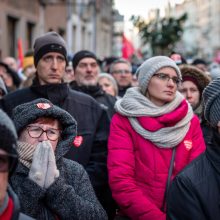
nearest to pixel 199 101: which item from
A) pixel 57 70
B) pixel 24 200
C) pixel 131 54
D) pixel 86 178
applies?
pixel 57 70

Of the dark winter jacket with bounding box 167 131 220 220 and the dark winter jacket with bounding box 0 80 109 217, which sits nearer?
the dark winter jacket with bounding box 167 131 220 220

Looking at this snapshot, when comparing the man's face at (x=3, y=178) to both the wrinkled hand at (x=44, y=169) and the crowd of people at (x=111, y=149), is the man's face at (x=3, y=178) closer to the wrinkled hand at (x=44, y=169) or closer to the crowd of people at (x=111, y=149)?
the crowd of people at (x=111, y=149)

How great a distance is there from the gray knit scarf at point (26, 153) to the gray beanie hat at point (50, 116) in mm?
144

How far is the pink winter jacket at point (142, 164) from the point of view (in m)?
3.97

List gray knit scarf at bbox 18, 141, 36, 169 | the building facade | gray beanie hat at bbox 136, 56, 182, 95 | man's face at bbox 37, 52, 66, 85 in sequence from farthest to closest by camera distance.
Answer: the building facade, man's face at bbox 37, 52, 66, 85, gray beanie hat at bbox 136, 56, 182, 95, gray knit scarf at bbox 18, 141, 36, 169

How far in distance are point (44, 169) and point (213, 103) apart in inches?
37.4

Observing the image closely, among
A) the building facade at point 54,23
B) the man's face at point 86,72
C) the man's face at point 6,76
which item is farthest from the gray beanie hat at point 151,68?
the building facade at point 54,23

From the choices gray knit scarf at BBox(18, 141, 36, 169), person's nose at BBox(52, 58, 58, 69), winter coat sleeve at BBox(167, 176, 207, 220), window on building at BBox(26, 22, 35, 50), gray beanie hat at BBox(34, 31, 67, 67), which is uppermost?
gray beanie hat at BBox(34, 31, 67, 67)

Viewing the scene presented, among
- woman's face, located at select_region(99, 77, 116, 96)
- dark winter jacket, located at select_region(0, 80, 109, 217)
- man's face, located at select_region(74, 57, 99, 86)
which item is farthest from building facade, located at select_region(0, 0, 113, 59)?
dark winter jacket, located at select_region(0, 80, 109, 217)

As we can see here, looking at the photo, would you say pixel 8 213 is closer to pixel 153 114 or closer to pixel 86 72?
pixel 153 114

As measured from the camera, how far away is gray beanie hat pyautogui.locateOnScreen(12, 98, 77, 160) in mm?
3430

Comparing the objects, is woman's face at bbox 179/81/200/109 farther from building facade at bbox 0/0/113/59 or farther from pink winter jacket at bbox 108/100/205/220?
building facade at bbox 0/0/113/59

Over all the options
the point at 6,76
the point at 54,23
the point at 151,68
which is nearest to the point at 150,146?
the point at 151,68

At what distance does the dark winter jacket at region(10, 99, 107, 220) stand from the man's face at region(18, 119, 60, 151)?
0.07 metres
